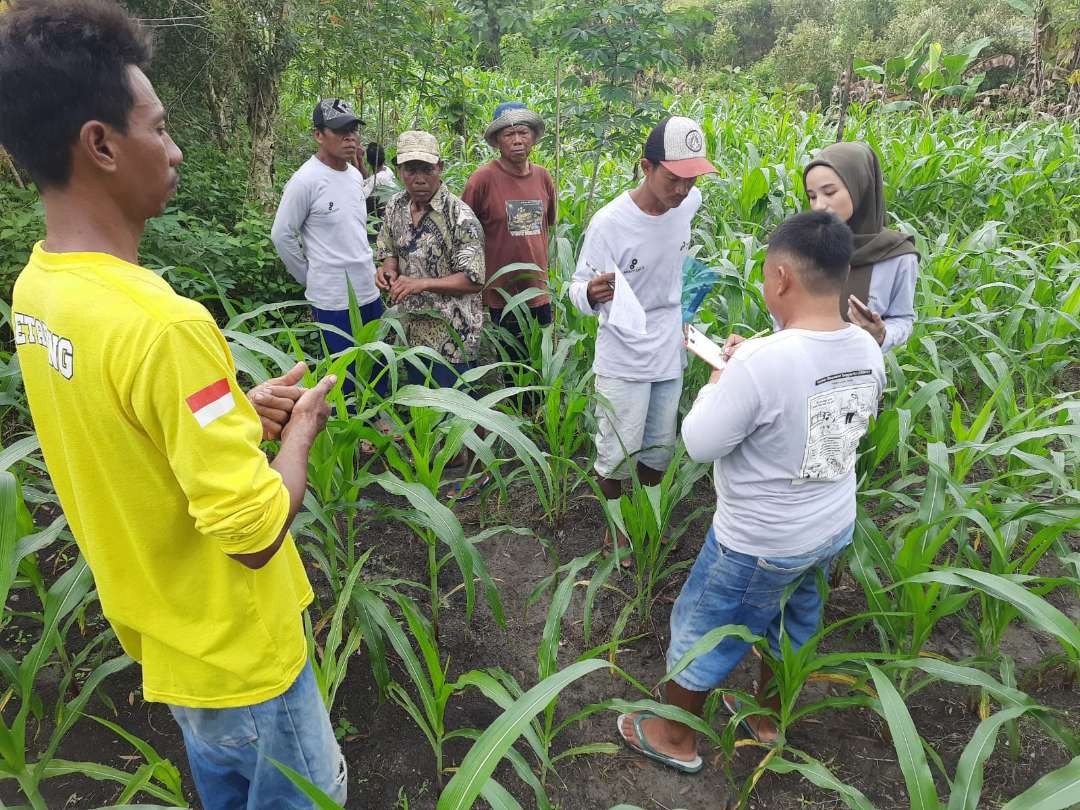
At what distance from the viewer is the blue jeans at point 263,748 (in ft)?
3.56

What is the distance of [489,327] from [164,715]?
2.09 metres

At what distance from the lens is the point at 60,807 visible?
1.65m

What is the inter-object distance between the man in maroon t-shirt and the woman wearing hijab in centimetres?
137

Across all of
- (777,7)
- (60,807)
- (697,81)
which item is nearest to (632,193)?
(60,807)

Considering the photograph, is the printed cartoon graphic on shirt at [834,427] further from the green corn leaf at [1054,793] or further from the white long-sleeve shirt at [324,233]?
the white long-sleeve shirt at [324,233]

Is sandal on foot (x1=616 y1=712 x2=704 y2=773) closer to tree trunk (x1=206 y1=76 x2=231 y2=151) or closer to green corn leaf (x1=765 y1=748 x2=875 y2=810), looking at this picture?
green corn leaf (x1=765 y1=748 x2=875 y2=810)

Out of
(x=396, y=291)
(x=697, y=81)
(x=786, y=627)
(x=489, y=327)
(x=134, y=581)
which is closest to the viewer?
(x=134, y=581)

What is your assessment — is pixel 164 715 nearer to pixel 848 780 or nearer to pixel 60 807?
pixel 60 807

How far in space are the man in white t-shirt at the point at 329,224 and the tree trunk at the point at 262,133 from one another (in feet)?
6.75

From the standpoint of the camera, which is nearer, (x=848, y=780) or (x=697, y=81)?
(x=848, y=780)

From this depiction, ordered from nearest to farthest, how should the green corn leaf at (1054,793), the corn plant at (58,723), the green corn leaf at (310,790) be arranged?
the green corn leaf at (310,790)
the green corn leaf at (1054,793)
the corn plant at (58,723)

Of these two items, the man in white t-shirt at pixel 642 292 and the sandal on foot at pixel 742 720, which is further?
the man in white t-shirt at pixel 642 292

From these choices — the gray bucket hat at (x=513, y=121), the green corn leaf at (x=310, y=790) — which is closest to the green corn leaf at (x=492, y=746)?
the green corn leaf at (x=310, y=790)

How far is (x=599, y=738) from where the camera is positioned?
1893 mm
